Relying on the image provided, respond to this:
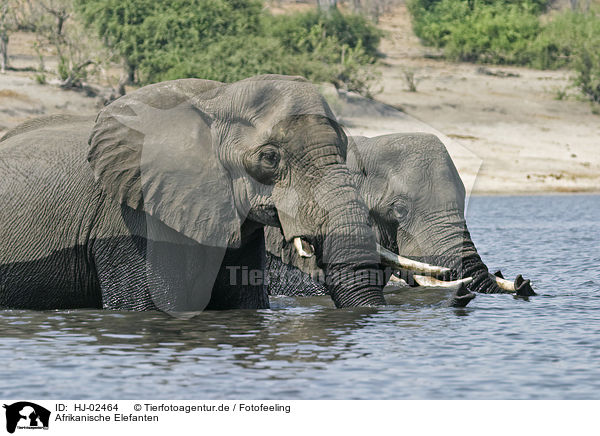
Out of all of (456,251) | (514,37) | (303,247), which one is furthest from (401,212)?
(514,37)

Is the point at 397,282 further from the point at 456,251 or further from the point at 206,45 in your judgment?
the point at 206,45

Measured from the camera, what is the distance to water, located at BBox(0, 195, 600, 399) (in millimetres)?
6941

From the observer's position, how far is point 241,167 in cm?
784

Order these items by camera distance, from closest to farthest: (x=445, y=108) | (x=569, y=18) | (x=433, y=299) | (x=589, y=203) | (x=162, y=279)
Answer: (x=162, y=279) → (x=433, y=299) → (x=589, y=203) → (x=445, y=108) → (x=569, y=18)

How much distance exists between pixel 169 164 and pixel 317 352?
1558mm

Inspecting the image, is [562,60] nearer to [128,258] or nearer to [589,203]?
[589,203]

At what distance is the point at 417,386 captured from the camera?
23.1 feet

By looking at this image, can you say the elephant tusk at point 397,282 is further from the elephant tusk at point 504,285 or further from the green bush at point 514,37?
the green bush at point 514,37

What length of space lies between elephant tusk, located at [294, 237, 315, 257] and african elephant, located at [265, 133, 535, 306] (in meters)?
2.93

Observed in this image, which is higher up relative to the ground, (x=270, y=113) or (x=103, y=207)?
(x=270, y=113)

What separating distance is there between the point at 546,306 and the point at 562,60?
1398 inches

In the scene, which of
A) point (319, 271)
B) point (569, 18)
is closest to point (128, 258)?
point (319, 271)
